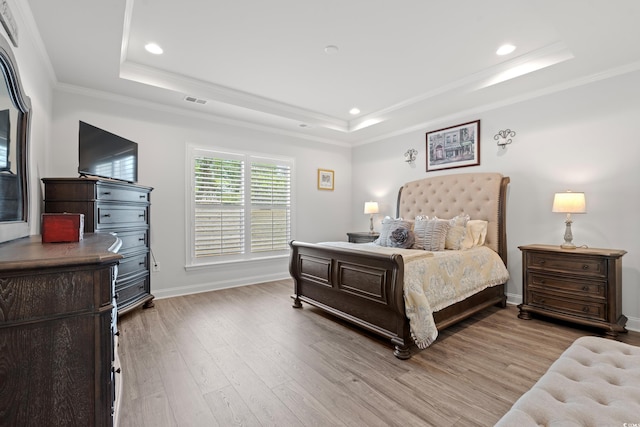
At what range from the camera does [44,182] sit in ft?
8.70

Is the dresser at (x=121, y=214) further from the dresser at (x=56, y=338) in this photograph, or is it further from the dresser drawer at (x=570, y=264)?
the dresser drawer at (x=570, y=264)

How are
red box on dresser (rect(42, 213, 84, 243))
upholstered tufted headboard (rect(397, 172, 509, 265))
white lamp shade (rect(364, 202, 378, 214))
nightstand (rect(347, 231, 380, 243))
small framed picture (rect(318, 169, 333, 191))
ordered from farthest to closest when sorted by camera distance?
small framed picture (rect(318, 169, 333, 191))
white lamp shade (rect(364, 202, 378, 214))
nightstand (rect(347, 231, 380, 243))
upholstered tufted headboard (rect(397, 172, 509, 265))
red box on dresser (rect(42, 213, 84, 243))

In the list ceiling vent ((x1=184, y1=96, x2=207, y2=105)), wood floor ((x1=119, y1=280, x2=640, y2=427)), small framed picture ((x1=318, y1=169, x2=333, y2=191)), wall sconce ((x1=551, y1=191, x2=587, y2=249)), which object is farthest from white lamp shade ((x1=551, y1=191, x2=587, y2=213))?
ceiling vent ((x1=184, y1=96, x2=207, y2=105))

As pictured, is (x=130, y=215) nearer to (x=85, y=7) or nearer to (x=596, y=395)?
(x=85, y=7)

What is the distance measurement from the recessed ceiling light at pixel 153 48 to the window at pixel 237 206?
1.43 metres

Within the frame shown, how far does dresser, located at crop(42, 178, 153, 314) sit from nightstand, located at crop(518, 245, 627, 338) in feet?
13.2

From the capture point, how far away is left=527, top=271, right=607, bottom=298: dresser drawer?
2.74 m

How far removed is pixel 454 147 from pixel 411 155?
28.5 inches

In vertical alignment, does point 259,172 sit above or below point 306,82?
below

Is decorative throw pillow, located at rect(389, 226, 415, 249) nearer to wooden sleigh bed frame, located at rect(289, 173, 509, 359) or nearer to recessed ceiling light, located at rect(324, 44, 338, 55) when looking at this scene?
wooden sleigh bed frame, located at rect(289, 173, 509, 359)

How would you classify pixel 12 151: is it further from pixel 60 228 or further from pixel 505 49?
pixel 505 49

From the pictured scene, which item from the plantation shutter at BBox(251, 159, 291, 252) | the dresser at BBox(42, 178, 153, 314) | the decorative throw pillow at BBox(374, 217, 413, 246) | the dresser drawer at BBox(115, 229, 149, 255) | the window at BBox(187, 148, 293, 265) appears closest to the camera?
the dresser at BBox(42, 178, 153, 314)

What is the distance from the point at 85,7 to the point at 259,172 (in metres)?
2.90

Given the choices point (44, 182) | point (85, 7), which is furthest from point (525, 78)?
point (44, 182)
